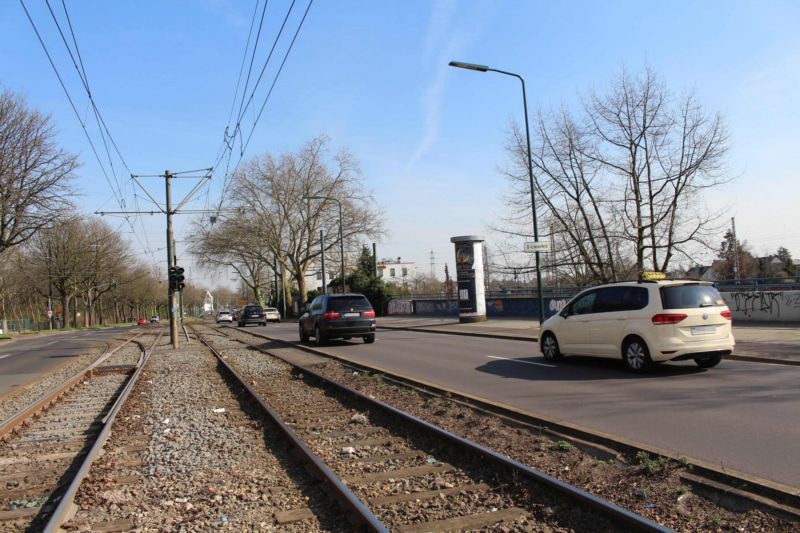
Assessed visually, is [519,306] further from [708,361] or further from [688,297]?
[688,297]

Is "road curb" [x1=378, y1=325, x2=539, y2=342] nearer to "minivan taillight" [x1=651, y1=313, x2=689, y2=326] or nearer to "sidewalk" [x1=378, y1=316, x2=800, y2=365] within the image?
"sidewalk" [x1=378, y1=316, x2=800, y2=365]

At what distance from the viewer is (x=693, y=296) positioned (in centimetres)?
1055

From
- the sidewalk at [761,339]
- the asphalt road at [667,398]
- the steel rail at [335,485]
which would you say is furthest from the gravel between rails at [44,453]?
the sidewalk at [761,339]

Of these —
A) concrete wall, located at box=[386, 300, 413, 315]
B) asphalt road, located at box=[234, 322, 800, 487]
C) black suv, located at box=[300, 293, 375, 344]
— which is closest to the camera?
asphalt road, located at box=[234, 322, 800, 487]

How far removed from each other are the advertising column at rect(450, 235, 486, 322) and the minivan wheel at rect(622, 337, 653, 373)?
64.0 ft

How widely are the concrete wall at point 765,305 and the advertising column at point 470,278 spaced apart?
12287 mm

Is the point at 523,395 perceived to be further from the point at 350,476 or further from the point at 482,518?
the point at 482,518

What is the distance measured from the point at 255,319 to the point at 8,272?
2858 centimetres

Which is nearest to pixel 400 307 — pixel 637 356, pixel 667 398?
pixel 637 356

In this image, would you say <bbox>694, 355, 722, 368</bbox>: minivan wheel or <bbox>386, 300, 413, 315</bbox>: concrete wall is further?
<bbox>386, 300, 413, 315</bbox>: concrete wall

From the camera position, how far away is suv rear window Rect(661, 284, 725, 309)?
1040 centimetres

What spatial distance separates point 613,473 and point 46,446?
21.8 ft

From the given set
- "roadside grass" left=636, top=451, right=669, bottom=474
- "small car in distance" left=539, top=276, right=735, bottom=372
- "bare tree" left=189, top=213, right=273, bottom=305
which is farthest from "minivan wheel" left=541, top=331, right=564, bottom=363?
"bare tree" left=189, top=213, right=273, bottom=305

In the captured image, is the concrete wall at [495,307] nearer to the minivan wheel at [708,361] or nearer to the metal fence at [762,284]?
the metal fence at [762,284]
